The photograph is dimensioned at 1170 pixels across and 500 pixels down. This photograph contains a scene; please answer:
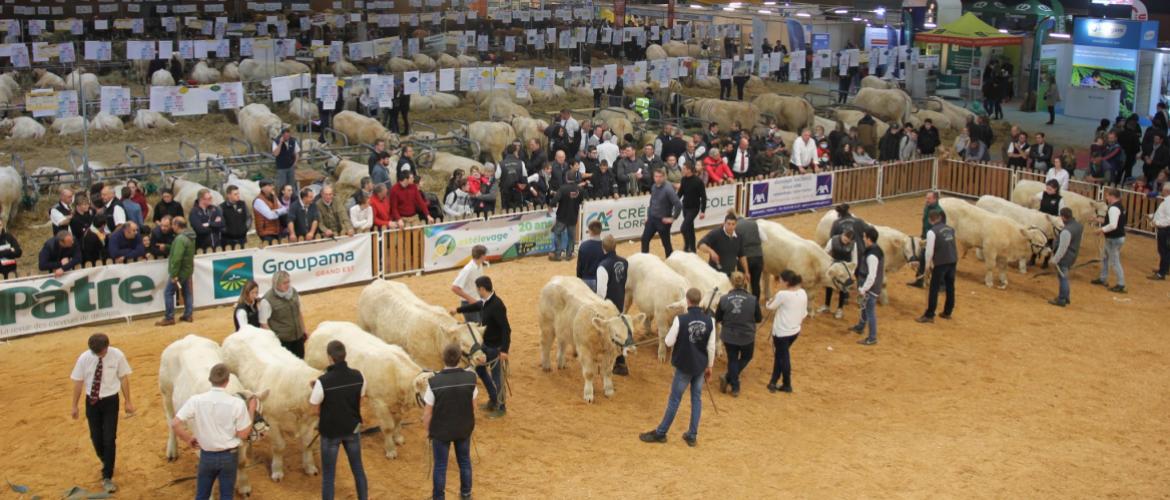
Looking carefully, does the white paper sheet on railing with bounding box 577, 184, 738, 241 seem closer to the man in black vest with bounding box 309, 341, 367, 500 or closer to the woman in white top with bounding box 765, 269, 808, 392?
the woman in white top with bounding box 765, 269, 808, 392

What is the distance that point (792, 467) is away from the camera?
39.4 feet

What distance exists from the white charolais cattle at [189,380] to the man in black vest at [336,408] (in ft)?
2.24

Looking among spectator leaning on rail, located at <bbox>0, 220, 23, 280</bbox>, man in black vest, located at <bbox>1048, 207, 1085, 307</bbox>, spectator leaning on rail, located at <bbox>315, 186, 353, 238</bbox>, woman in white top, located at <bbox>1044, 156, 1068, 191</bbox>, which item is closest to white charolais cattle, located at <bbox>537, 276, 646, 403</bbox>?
spectator leaning on rail, located at <bbox>315, 186, 353, 238</bbox>

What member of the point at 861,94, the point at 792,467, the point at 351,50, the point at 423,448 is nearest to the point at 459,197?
the point at 423,448

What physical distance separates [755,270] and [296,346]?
6.91 metres

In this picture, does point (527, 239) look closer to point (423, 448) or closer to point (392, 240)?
point (392, 240)

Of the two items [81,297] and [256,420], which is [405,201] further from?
[256,420]

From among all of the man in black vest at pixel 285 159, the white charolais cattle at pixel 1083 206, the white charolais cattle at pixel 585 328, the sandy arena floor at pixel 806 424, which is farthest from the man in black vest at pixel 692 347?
the man in black vest at pixel 285 159

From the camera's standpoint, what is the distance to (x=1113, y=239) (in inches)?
742

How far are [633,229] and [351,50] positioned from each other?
16.0m

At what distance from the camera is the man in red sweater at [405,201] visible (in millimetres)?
18453

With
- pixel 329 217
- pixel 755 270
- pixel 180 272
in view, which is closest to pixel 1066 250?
pixel 755 270

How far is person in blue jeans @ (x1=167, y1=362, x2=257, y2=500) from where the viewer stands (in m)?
9.62

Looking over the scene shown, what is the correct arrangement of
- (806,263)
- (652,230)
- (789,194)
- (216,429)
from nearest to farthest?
(216,429), (806,263), (652,230), (789,194)
